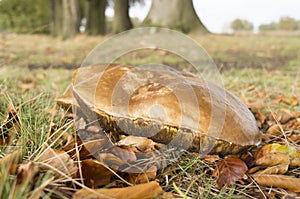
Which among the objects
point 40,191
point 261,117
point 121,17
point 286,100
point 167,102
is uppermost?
point 167,102

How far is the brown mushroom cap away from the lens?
1.28 m

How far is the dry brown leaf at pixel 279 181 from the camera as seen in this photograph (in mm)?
1271

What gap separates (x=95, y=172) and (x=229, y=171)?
0.57 meters

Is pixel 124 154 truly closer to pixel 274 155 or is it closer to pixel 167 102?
pixel 167 102

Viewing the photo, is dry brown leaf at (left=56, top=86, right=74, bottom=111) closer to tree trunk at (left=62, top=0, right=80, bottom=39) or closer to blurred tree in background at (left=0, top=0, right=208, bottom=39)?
blurred tree in background at (left=0, top=0, right=208, bottom=39)

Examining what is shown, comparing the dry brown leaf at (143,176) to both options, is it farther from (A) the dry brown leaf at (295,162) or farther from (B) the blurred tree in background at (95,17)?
(B) the blurred tree in background at (95,17)

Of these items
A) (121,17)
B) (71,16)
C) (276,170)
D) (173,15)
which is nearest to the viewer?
(276,170)

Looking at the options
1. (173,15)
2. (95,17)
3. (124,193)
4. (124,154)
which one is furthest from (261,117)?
(95,17)

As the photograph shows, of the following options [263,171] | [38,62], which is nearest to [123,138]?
[263,171]

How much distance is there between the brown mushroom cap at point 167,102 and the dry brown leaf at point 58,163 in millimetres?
276

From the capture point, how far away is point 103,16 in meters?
14.6

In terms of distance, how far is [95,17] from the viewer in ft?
46.9

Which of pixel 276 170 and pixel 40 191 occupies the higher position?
pixel 40 191

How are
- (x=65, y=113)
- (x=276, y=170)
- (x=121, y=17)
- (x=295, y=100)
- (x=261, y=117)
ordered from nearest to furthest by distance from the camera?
(x=276, y=170) < (x=65, y=113) < (x=261, y=117) < (x=295, y=100) < (x=121, y=17)
